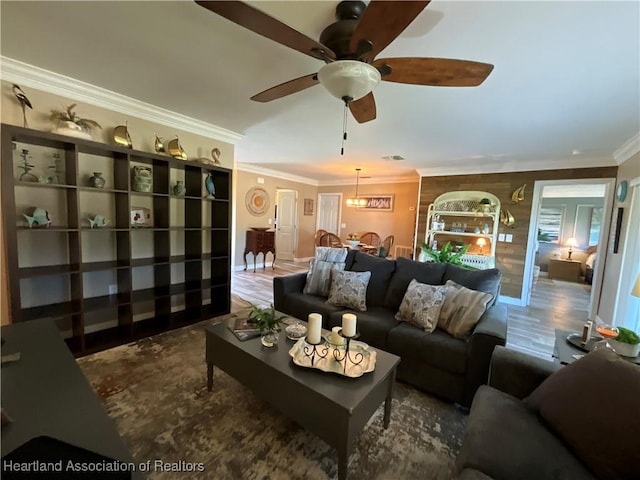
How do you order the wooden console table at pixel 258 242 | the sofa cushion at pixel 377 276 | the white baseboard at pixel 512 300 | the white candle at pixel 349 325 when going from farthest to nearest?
the wooden console table at pixel 258 242 → the white baseboard at pixel 512 300 → the sofa cushion at pixel 377 276 → the white candle at pixel 349 325

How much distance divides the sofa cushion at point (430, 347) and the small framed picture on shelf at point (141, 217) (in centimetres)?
276

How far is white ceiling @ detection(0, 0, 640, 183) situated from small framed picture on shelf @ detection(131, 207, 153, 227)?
3.68 ft

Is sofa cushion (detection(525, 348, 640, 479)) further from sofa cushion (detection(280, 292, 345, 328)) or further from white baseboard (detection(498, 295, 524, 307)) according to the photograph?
white baseboard (detection(498, 295, 524, 307))

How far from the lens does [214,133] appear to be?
3562 millimetres

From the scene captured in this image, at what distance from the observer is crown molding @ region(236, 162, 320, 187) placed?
20.5ft

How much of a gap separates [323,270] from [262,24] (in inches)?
92.9

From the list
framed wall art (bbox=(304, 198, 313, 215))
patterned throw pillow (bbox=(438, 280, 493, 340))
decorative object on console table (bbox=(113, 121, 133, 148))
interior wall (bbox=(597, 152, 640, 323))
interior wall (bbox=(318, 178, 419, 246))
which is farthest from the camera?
framed wall art (bbox=(304, 198, 313, 215))

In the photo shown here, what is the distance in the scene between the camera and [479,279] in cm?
246

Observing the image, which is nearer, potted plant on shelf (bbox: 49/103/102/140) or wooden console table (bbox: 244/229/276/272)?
potted plant on shelf (bbox: 49/103/102/140)

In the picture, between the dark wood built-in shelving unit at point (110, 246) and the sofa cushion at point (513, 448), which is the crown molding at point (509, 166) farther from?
the sofa cushion at point (513, 448)

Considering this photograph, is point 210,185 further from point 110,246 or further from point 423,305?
point 423,305

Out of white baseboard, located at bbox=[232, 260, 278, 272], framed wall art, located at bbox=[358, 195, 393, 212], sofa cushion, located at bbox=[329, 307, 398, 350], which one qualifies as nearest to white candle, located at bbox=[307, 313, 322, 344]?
sofa cushion, located at bbox=[329, 307, 398, 350]

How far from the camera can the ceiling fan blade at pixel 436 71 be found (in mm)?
1416

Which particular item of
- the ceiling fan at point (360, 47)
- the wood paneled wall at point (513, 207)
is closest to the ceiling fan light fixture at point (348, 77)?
the ceiling fan at point (360, 47)
